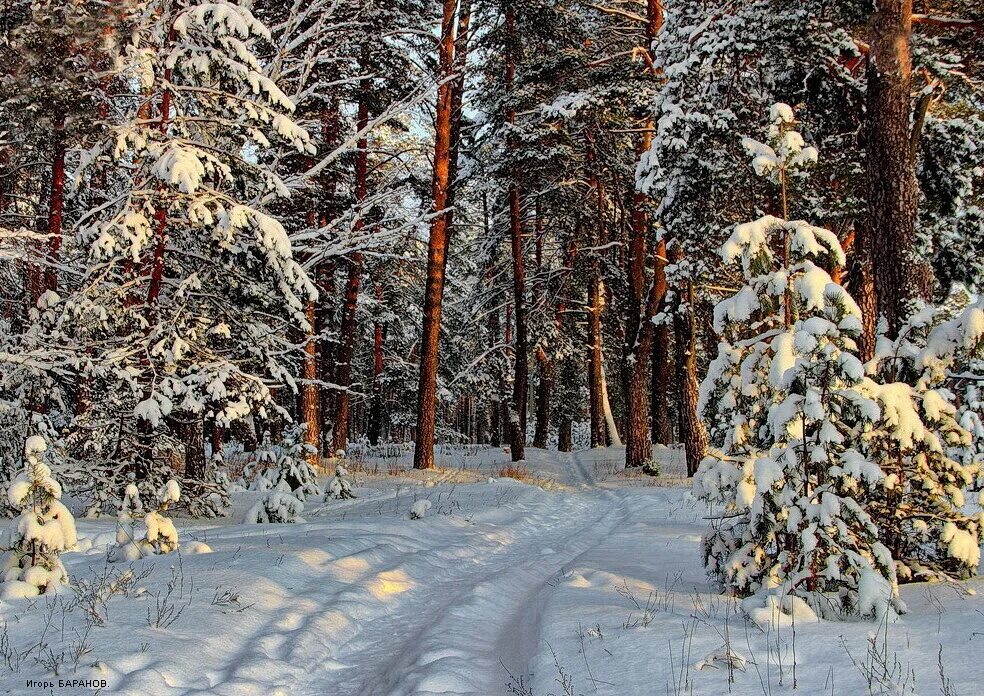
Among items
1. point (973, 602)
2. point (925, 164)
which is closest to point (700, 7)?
point (925, 164)

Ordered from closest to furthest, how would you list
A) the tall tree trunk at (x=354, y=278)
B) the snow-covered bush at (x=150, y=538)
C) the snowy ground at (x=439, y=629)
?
the snowy ground at (x=439, y=629)
the snow-covered bush at (x=150, y=538)
the tall tree trunk at (x=354, y=278)

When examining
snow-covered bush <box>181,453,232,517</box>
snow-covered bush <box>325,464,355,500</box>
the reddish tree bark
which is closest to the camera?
the reddish tree bark

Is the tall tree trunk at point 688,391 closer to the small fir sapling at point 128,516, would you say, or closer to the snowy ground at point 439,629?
the snowy ground at point 439,629

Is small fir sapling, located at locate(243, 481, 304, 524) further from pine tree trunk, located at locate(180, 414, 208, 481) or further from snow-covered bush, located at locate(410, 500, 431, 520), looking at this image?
snow-covered bush, located at locate(410, 500, 431, 520)

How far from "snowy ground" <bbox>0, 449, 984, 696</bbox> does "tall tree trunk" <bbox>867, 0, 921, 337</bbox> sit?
13.5 ft

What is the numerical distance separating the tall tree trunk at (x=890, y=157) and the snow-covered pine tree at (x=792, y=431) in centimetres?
314

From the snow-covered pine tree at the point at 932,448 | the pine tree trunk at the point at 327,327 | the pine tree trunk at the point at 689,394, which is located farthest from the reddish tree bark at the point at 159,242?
the pine tree trunk at the point at 689,394

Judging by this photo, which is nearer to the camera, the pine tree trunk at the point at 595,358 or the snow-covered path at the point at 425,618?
the snow-covered path at the point at 425,618

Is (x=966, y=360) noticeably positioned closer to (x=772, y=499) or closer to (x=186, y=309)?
(x=772, y=499)

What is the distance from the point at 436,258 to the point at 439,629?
11.6 metres

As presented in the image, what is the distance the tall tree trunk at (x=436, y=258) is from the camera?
1542cm

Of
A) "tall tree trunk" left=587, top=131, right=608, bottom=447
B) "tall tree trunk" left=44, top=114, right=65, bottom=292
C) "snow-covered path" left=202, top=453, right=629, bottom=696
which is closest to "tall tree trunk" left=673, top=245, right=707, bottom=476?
"tall tree trunk" left=587, top=131, right=608, bottom=447

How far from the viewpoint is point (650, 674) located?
369cm

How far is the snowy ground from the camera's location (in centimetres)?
358
